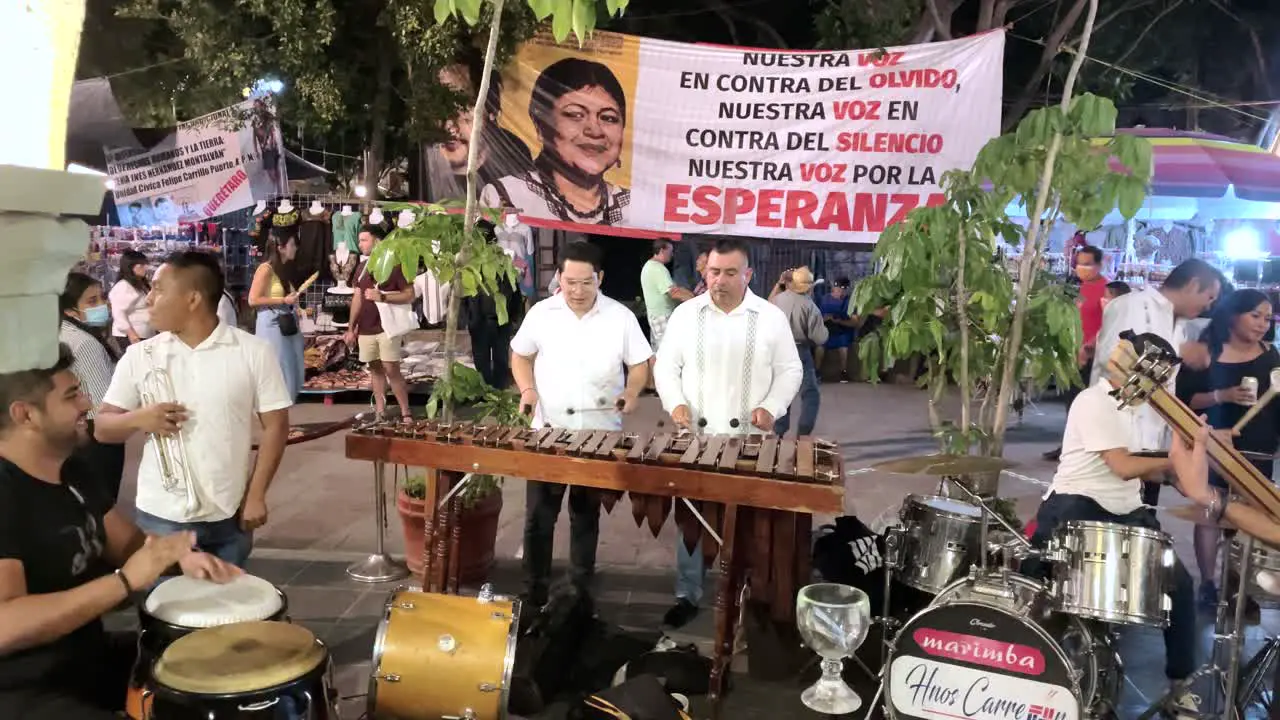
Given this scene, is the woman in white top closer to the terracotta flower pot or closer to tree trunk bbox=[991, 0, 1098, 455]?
the terracotta flower pot

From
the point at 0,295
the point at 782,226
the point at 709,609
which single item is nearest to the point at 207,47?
the point at 782,226

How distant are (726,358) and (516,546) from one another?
205 cm

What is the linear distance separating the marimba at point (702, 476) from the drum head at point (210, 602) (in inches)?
45.5

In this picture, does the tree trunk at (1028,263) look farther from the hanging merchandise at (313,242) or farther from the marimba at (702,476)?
the hanging merchandise at (313,242)

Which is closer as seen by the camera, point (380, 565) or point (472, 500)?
point (472, 500)

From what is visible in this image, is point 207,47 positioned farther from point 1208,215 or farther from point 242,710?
point 1208,215

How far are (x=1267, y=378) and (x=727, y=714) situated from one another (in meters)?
3.63

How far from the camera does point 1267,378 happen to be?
5.00 m

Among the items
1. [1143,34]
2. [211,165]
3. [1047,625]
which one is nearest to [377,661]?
[1047,625]

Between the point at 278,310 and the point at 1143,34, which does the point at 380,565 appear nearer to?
the point at 278,310

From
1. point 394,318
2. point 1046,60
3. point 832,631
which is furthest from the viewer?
point 1046,60

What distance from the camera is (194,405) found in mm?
3449

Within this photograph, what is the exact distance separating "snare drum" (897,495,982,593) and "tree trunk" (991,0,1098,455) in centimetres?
66

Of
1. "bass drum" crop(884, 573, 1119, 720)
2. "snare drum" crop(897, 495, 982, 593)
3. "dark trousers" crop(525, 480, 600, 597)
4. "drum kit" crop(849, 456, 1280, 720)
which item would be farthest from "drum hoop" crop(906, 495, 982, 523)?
"dark trousers" crop(525, 480, 600, 597)
